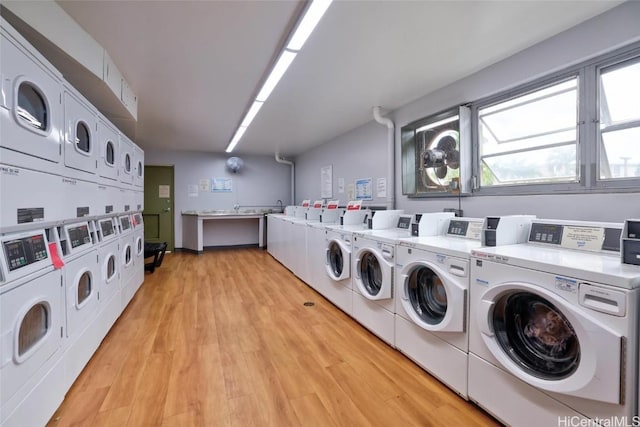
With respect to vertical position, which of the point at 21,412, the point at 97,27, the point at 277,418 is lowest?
the point at 277,418

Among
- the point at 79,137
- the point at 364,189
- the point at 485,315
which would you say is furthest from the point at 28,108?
the point at 364,189

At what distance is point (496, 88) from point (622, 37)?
0.74 meters

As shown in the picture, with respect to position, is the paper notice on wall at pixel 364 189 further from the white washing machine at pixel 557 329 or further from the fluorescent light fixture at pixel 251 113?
the white washing machine at pixel 557 329

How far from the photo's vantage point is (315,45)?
201 centimetres

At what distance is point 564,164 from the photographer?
1.92 meters

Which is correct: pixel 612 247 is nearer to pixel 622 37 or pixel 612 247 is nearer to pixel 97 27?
pixel 622 37

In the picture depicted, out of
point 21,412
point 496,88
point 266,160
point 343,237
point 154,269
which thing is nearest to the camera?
point 21,412

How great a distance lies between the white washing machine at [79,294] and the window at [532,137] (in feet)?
10.2

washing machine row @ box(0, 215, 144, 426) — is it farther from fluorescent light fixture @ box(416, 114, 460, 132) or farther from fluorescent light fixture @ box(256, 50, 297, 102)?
fluorescent light fixture @ box(416, 114, 460, 132)

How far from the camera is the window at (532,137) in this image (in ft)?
6.23

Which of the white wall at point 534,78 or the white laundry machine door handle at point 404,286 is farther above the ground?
the white wall at point 534,78

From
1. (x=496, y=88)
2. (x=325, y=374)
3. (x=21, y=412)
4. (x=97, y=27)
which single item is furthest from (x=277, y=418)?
(x=496, y=88)

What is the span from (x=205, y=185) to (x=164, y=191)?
874 mm

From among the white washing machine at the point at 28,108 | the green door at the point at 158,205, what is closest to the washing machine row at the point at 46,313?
the white washing machine at the point at 28,108
